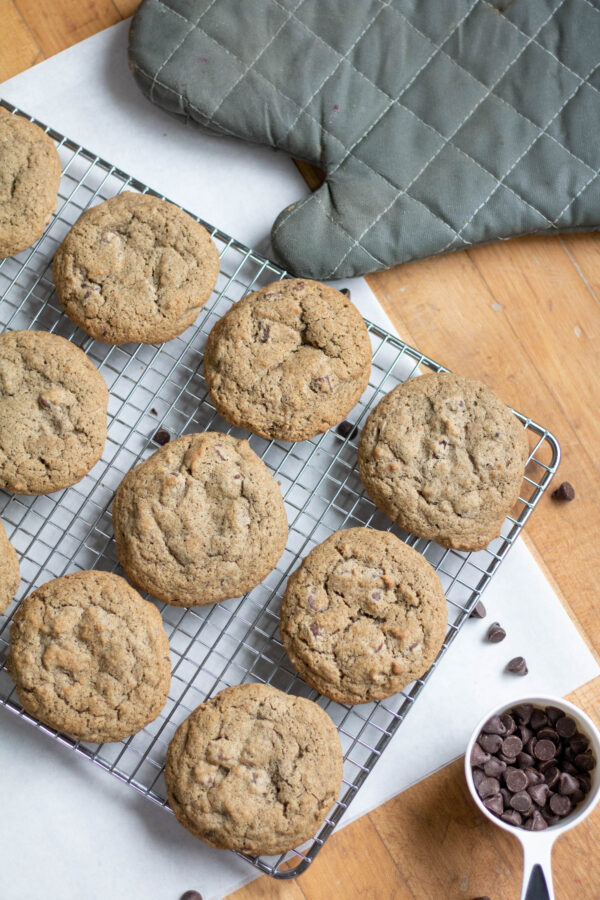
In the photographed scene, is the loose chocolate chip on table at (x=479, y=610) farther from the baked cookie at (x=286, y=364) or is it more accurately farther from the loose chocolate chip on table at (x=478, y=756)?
the baked cookie at (x=286, y=364)

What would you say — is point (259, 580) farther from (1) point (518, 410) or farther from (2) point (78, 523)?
(1) point (518, 410)

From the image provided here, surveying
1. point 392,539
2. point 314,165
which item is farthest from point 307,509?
point 314,165

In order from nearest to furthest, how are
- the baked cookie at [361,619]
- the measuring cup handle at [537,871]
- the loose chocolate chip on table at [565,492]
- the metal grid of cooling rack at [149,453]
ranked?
the measuring cup handle at [537,871] → the baked cookie at [361,619] → the metal grid of cooling rack at [149,453] → the loose chocolate chip on table at [565,492]

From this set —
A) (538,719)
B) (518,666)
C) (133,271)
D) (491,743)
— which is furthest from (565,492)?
(133,271)

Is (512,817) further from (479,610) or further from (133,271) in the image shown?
(133,271)

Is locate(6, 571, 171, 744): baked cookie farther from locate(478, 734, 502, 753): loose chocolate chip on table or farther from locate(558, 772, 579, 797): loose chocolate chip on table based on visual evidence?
locate(558, 772, 579, 797): loose chocolate chip on table

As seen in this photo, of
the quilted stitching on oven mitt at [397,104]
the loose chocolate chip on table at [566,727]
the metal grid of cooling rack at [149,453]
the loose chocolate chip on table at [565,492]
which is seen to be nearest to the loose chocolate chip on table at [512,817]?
the loose chocolate chip on table at [566,727]

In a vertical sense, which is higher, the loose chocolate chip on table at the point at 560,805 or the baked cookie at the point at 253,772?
the loose chocolate chip on table at the point at 560,805
